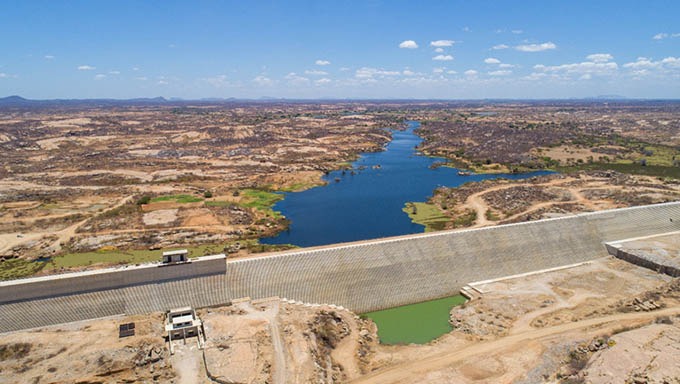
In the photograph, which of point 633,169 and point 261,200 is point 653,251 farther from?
point 633,169

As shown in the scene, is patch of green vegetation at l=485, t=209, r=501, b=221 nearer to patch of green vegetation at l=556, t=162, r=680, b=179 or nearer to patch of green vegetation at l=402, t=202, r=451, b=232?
patch of green vegetation at l=402, t=202, r=451, b=232

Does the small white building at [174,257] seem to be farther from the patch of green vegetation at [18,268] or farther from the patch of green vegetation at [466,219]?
the patch of green vegetation at [466,219]

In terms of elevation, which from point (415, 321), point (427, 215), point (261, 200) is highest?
point (261, 200)

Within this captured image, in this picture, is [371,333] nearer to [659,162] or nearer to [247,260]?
[247,260]

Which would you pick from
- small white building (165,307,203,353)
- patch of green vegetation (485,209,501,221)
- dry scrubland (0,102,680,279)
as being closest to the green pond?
small white building (165,307,203,353)

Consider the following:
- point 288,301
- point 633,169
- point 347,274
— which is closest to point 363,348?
point 288,301

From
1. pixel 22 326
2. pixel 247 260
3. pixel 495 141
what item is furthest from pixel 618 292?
pixel 495 141
